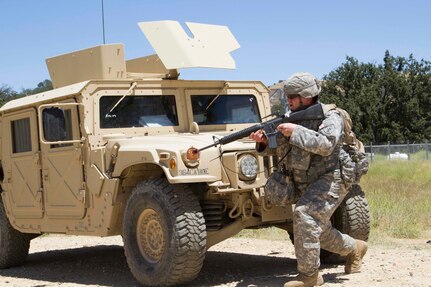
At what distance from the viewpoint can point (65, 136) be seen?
7570 mm

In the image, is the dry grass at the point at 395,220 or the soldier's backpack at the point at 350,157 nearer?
the soldier's backpack at the point at 350,157

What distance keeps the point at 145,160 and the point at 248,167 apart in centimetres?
86

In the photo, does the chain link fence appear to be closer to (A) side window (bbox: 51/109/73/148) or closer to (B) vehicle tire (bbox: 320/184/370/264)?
(B) vehicle tire (bbox: 320/184/370/264)

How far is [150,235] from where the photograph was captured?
6.61 metres

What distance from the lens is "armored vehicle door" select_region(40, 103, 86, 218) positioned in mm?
7417

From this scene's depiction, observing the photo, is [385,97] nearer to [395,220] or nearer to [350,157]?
[395,220]

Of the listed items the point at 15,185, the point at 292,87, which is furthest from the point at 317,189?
the point at 15,185

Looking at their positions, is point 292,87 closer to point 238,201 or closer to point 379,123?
point 238,201

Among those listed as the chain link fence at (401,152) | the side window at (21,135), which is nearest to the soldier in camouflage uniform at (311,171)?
the side window at (21,135)

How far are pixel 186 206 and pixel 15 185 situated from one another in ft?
10.1

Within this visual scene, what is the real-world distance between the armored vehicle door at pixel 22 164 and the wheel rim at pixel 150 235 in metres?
1.86

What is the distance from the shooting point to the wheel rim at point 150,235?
21.3ft

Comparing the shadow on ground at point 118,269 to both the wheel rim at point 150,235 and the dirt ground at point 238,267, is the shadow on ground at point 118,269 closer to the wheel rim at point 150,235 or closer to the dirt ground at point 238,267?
the dirt ground at point 238,267

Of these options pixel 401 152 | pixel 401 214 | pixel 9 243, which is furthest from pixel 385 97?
pixel 9 243
